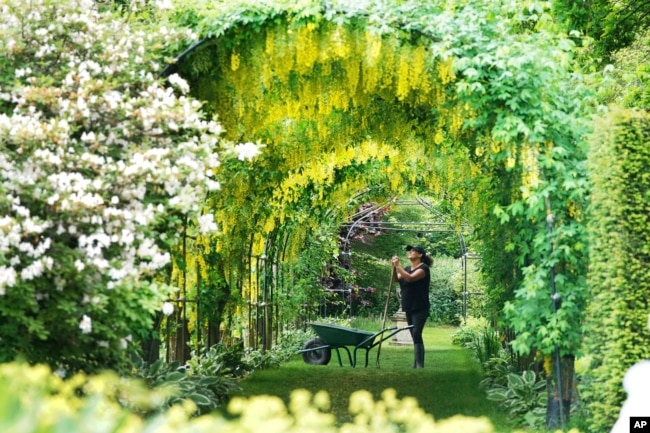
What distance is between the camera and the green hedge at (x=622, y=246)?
4598mm

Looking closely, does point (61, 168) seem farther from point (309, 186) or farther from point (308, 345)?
point (308, 345)

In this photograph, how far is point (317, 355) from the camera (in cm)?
1016

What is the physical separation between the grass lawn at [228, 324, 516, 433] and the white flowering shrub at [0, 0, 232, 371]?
230 cm

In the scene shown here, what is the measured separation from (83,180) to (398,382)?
498 centimetres

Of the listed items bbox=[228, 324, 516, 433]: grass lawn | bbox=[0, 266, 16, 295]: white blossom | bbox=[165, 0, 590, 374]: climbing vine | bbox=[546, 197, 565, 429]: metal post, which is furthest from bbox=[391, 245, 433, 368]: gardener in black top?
bbox=[0, 266, 16, 295]: white blossom

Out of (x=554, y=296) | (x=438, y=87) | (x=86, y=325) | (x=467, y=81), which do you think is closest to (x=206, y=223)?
(x=86, y=325)

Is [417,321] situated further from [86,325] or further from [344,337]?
[86,325]

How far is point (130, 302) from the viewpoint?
4371mm

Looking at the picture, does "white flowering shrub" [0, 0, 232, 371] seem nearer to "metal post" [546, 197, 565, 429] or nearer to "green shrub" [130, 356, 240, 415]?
"green shrub" [130, 356, 240, 415]

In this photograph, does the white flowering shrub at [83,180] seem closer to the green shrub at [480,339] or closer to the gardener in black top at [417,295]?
the gardener in black top at [417,295]

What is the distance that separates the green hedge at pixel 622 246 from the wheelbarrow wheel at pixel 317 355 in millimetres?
5553

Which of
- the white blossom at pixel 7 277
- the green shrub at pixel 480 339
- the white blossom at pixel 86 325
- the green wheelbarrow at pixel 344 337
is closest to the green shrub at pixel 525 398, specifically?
the green wheelbarrow at pixel 344 337

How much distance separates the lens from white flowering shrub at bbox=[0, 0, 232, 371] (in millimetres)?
4207

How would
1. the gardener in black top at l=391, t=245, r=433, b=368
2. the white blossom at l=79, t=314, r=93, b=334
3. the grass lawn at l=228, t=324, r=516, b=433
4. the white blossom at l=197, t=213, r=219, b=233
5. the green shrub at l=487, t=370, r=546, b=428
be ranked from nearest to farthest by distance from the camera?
the white blossom at l=79, t=314, r=93, b=334
the white blossom at l=197, t=213, r=219, b=233
the green shrub at l=487, t=370, r=546, b=428
the grass lawn at l=228, t=324, r=516, b=433
the gardener in black top at l=391, t=245, r=433, b=368
